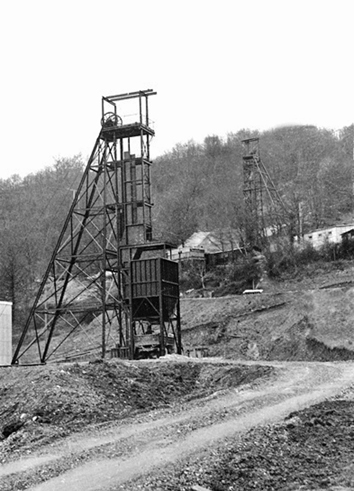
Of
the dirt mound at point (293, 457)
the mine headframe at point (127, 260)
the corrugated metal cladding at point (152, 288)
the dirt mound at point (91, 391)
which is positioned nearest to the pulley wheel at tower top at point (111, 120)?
the mine headframe at point (127, 260)

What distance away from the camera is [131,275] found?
3369 cm

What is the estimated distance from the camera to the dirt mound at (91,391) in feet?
55.9

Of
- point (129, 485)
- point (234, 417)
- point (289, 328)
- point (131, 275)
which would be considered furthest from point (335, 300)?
point (129, 485)

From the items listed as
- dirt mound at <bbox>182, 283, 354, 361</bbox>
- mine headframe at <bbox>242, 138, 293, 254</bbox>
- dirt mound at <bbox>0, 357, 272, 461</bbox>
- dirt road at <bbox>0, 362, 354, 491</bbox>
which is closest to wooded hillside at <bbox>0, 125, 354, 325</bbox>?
mine headframe at <bbox>242, 138, 293, 254</bbox>

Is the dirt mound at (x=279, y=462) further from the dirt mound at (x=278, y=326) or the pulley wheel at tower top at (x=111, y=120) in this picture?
the pulley wheel at tower top at (x=111, y=120)

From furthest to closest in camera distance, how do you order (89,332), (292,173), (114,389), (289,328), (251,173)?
(292,173) → (251,173) → (89,332) → (289,328) → (114,389)

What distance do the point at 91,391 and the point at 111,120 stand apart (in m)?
22.4

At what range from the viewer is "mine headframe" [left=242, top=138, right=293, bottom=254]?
58.5 m

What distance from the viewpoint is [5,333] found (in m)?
40.3

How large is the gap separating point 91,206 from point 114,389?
1929 cm

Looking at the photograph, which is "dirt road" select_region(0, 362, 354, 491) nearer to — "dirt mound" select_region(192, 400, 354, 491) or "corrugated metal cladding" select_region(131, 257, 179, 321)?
"dirt mound" select_region(192, 400, 354, 491)

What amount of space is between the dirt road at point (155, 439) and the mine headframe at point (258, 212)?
122 ft

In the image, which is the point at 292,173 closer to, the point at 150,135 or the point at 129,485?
the point at 150,135

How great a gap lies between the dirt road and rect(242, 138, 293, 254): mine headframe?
1464 inches
